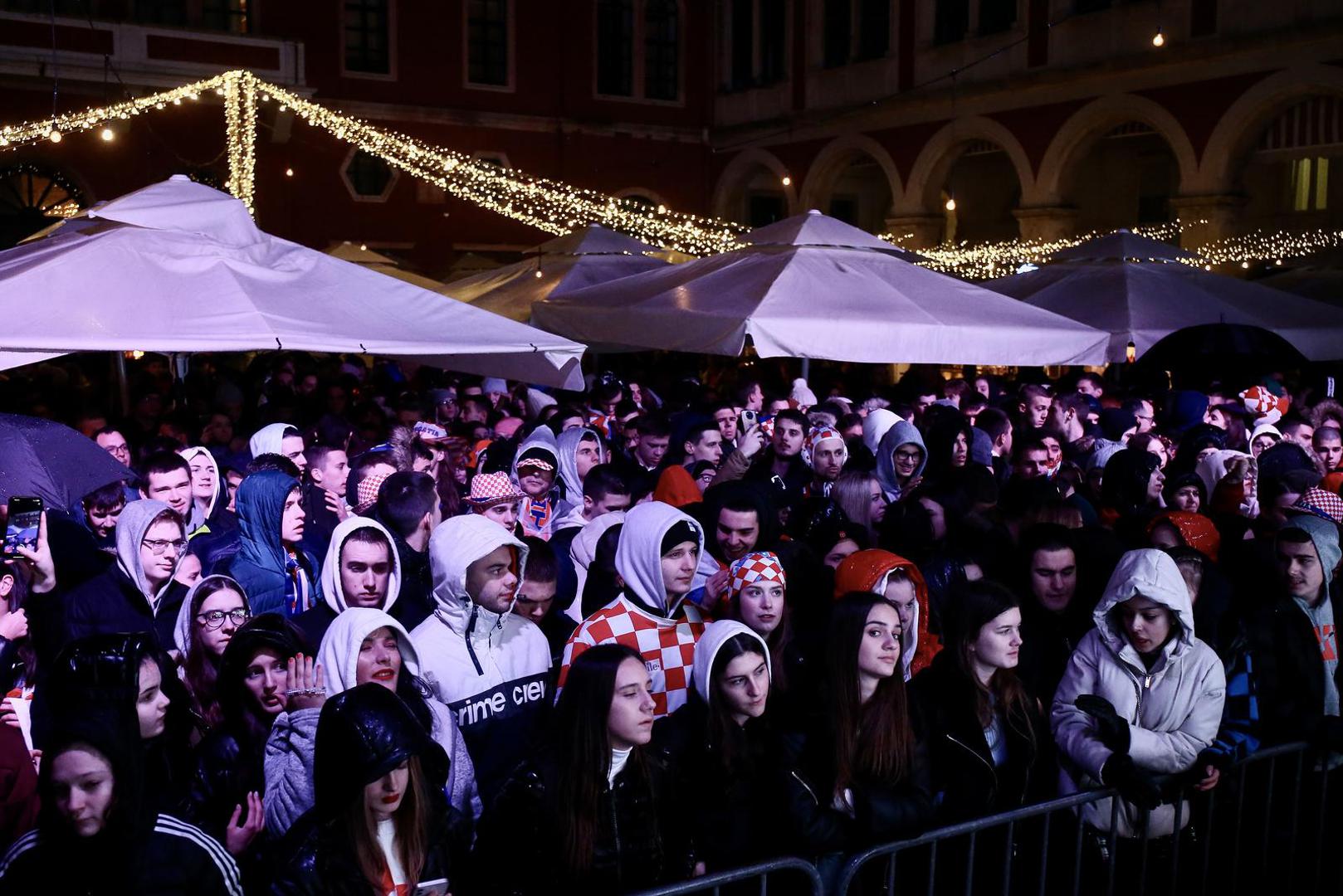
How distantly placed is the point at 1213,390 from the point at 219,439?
9.41 m

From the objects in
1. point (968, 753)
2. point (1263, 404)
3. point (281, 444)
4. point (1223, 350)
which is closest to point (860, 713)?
point (968, 753)

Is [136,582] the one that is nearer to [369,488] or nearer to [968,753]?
[369,488]

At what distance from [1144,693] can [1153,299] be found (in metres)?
8.62

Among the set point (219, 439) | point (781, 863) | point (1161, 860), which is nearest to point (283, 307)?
point (219, 439)

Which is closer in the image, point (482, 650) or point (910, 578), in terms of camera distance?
point (482, 650)

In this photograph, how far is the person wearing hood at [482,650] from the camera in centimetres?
400

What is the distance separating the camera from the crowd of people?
303cm

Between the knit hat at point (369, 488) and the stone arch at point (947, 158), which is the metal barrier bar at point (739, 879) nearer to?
the knit hat at point (369, 488)

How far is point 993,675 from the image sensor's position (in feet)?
13.2

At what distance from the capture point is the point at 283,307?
6645 mm

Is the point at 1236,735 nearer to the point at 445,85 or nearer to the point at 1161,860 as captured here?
the point at 1161,860

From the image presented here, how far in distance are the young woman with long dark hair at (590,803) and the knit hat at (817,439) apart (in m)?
4.16

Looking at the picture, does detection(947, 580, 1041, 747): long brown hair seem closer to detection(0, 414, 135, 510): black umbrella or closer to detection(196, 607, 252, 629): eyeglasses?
detection(196, 607, 252, 629): eyeglasses

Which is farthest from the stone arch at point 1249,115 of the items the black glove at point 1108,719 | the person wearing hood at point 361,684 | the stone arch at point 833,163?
the person wearing hood at point 361,684
